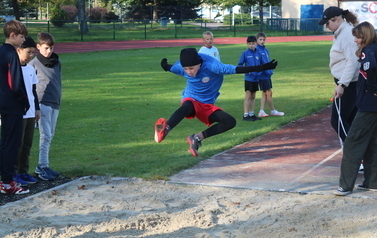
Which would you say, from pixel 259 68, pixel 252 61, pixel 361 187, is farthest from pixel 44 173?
pixel 252 61

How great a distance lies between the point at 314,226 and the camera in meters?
5.63

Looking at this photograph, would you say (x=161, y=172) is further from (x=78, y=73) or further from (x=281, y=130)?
(x=78, y=73)

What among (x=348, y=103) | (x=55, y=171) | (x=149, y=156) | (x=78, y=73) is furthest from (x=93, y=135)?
(x=78, y=73)

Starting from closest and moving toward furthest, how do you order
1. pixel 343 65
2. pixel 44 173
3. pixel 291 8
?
pixel 343 65, pixel 44 173, pixel 291 8

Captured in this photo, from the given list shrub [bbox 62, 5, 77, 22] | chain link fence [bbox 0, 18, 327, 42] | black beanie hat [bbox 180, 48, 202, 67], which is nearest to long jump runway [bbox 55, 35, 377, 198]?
black beanie hat [bbox 180, 48, 202, 67]

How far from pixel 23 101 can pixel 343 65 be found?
13.0ft

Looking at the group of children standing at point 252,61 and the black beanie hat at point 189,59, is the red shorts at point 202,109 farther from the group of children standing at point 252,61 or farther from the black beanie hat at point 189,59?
the group of children standing at point 252,61

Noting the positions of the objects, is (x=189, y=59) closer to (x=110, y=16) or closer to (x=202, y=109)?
(x=202, y=109)

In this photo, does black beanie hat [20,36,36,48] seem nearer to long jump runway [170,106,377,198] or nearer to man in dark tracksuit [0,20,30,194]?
man in dark tracksuit [0,20,30,194]

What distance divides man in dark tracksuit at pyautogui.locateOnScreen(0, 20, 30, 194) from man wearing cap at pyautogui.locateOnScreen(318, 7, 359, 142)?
3.79 m

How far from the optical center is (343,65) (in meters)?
7.32

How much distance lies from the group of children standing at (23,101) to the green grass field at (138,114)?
0.71 meters

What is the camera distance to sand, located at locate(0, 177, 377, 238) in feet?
18.2

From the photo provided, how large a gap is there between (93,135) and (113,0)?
6203 centimetres
